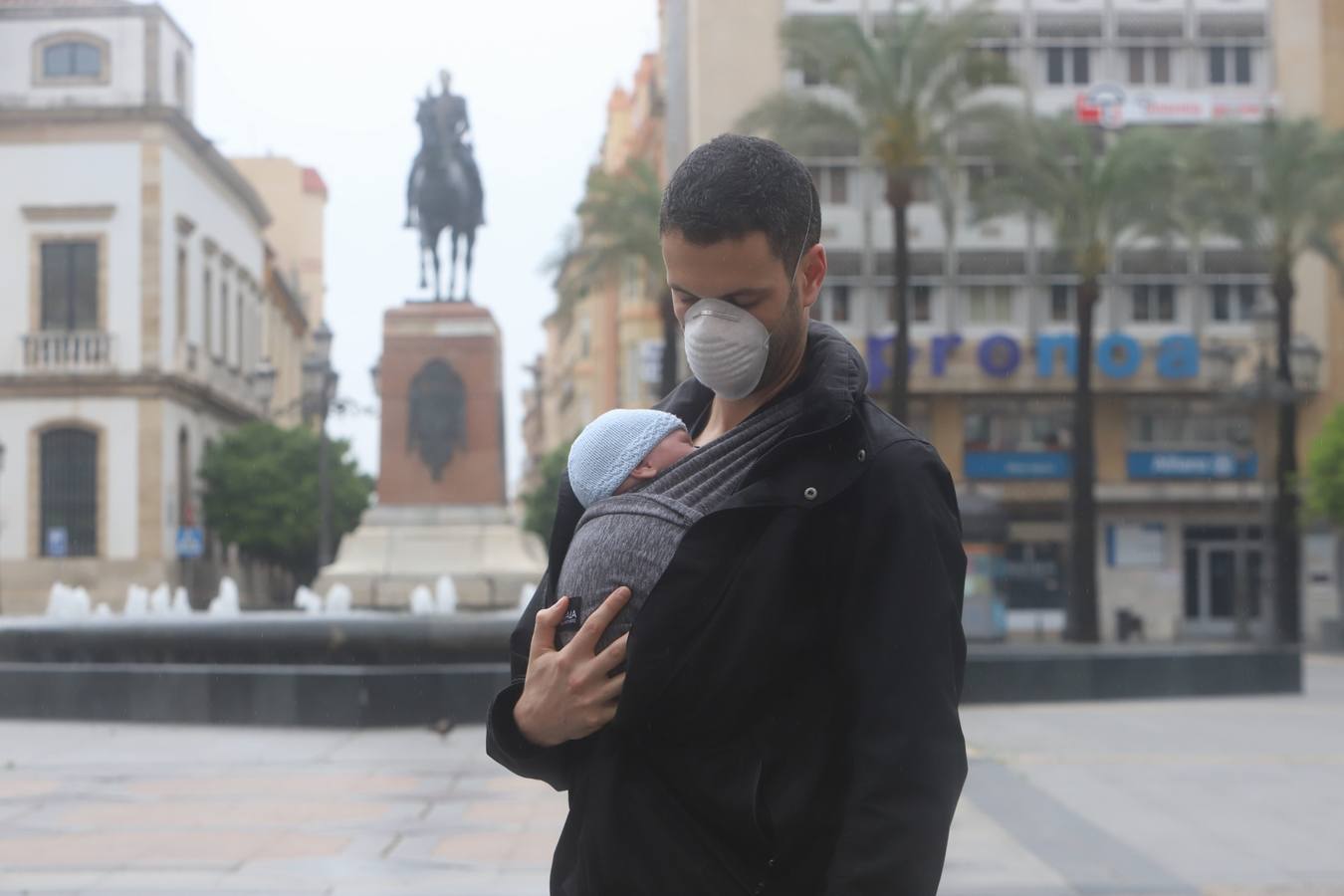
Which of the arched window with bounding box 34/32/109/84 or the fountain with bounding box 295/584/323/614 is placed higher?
the arched window with bounding box 34/32/109/84

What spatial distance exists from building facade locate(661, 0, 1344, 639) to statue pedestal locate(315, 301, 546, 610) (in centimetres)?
2779

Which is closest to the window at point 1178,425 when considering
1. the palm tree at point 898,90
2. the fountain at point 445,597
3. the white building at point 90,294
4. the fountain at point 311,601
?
the palm tree at point 898,90

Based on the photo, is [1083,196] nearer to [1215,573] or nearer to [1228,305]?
[1228,305]

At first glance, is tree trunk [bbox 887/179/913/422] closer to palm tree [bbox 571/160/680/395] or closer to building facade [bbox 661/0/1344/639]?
palm tree [bbox 571/160/680/395]

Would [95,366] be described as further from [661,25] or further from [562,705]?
[562,705]

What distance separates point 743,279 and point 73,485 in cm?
5318

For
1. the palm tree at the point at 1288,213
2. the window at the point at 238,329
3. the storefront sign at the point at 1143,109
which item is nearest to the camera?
the palm tree at the point at 1288,213

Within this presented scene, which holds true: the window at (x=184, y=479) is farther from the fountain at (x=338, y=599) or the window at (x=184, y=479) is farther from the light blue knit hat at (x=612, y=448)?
the light blue knit hat at (x=612, y=448)

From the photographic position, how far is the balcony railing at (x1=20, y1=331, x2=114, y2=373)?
2066 inches

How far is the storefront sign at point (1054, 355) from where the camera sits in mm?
48188

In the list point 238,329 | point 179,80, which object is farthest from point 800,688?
point 238,329

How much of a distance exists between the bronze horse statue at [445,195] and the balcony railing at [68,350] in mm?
33318

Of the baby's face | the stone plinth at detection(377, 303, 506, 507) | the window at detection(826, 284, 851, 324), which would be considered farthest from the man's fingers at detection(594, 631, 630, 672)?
the window at detection(826, 284, 851, 324)

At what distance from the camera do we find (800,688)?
223 centimetres
